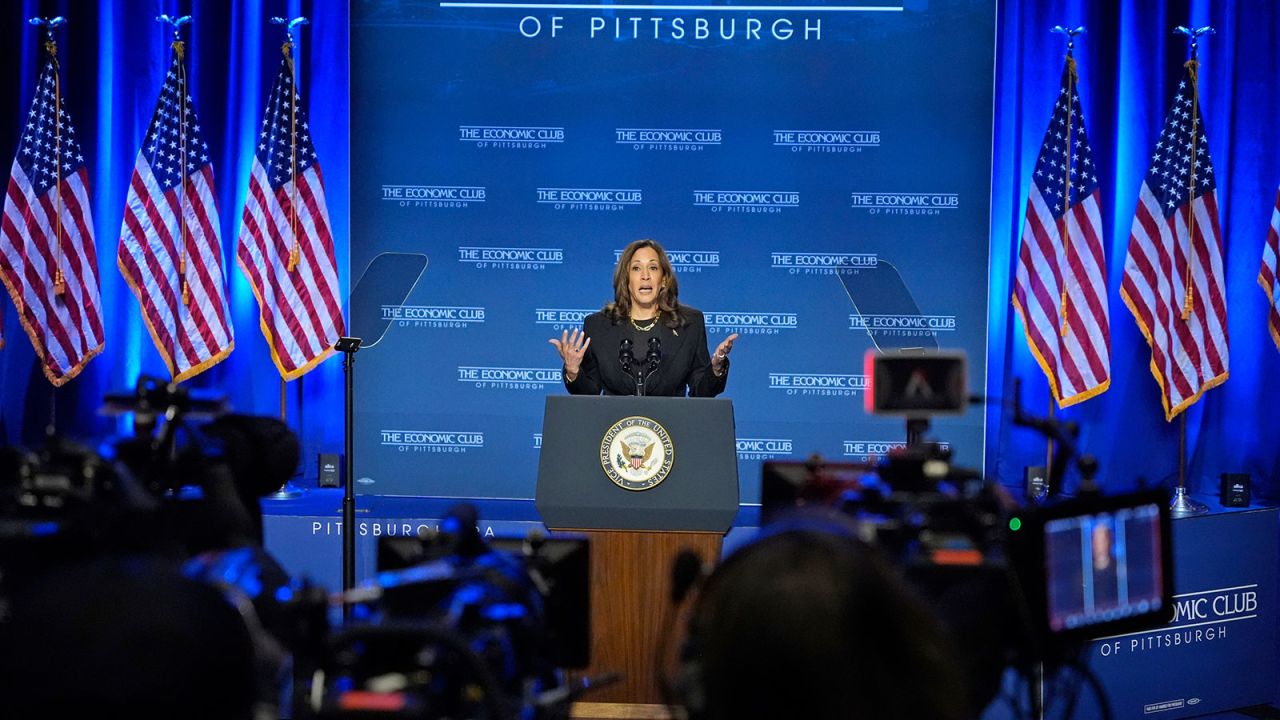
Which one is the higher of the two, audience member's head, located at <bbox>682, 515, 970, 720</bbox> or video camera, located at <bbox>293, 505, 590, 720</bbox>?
audience member's head, located at <bbox>682, 515, 970, 720</bbox>

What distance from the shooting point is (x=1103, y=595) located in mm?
2412

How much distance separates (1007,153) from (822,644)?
6093 millimetres

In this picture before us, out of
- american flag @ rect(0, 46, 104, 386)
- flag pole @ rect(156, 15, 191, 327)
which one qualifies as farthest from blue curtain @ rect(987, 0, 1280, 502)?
american flag @ rect(0, 46, 104, 386)

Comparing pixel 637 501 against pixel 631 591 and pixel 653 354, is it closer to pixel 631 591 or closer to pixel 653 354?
pixel 631 591

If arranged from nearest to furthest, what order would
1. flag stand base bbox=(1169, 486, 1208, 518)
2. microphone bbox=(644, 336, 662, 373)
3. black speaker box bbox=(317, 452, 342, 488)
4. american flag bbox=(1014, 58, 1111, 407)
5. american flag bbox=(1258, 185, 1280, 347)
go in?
microphone bbox=(644, 336, 662, 373)
flag stand base bbox=(1169, 486, 1208, 518)
american flag bbox=(1258, 185, 1280, 347)
american flag bbox=(1014, 58, 1111, 407)
black speaker box bbox=(317, 452, 342, 488)

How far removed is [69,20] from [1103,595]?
673 centimetres

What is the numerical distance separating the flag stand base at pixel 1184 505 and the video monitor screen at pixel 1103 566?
3810 mm

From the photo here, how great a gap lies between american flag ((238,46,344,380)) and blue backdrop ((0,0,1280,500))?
0.38m

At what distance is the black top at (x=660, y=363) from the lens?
5145 mm

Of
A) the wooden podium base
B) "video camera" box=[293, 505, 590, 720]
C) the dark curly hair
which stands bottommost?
the wooden podium base

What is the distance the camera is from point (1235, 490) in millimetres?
Answer: 6363

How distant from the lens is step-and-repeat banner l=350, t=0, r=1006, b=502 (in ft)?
23.4

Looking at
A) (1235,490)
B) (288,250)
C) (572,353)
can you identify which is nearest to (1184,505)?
(1235,490)

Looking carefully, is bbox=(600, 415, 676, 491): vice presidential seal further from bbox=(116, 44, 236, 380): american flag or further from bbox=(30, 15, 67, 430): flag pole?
bbox=(30, 15, 67, 430): flag pole
